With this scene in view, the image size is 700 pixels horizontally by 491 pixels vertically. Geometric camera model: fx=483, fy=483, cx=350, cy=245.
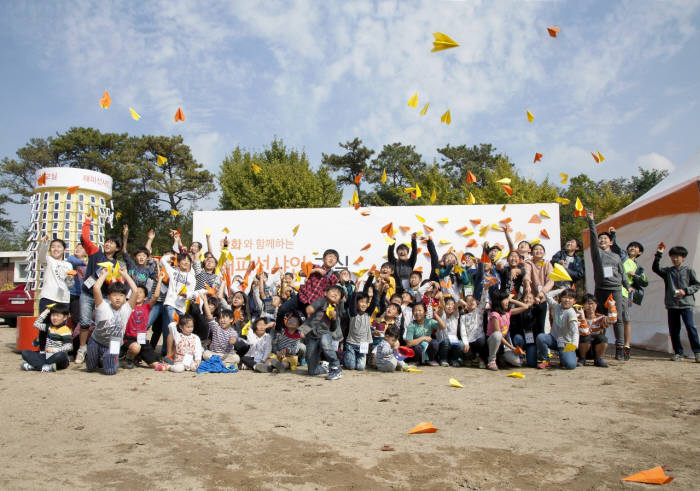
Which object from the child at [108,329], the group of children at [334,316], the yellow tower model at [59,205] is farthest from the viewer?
the yellow tower model at [59,205]

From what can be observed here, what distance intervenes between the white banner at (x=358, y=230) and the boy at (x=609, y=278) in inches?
51.9

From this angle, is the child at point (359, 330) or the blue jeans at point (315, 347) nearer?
the blue jeans at point (315, 347)

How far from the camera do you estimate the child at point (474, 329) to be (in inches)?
234

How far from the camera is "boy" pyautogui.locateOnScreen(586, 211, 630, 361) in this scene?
6113 millimetres

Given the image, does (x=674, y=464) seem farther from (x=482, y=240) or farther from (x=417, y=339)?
(x=482, y=240)

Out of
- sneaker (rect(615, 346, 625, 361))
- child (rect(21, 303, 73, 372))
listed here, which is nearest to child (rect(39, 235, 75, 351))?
child (rect(21, 303, 73, 372))

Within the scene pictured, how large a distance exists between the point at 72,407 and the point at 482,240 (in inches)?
234

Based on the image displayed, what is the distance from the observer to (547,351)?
578 centimetres

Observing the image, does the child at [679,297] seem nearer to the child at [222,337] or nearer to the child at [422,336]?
the child at [422,336]

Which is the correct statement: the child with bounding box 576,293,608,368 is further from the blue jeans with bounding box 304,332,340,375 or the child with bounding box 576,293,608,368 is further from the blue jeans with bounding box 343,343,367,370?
the blue jeans with bounding box 304,332,340,375

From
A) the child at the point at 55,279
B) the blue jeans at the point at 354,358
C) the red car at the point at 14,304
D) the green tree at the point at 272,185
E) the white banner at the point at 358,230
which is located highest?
the green tree at the point at 272,185

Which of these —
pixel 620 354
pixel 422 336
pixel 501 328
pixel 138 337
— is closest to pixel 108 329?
pixel 138 337

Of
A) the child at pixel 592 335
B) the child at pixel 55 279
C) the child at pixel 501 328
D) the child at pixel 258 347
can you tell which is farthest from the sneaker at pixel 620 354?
the child at pixel 55 279

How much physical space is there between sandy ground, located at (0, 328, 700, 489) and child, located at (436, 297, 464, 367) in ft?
2.82
